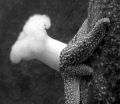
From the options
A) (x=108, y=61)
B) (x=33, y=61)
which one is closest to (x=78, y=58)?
(x=108, y=61)

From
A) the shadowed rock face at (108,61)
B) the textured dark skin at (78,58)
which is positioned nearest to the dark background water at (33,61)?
the textured dark skin at (78,58)

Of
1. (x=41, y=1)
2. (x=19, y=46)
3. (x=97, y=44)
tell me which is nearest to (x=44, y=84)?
(x=19, y=46)

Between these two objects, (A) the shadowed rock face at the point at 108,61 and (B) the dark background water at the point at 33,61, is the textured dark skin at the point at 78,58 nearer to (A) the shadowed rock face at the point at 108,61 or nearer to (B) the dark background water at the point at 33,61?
(A) the shadowed rock face at the point at 108,61

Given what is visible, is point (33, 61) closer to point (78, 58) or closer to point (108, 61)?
point (78, 58)

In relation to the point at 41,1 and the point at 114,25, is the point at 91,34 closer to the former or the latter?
the point at 114,25

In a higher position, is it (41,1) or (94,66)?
(41,1)
